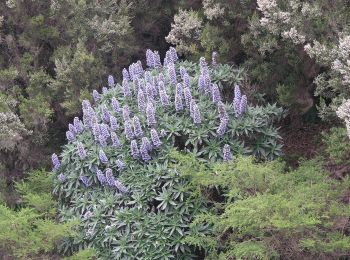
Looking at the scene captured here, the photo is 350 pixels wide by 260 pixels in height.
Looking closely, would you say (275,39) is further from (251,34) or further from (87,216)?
(87,216)

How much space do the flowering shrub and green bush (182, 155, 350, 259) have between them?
29 centimetres

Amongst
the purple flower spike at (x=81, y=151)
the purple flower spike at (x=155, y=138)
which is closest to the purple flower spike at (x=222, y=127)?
the purple flower spike at (x=155, y=138)

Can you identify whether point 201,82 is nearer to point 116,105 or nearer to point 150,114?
point 150,114

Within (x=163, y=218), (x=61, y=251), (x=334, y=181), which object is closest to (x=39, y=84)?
(x=61, y=251)

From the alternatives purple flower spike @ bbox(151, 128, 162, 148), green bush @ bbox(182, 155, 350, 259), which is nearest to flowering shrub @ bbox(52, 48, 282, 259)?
purple flower spike @ bbox(151, 128, 162, 148)

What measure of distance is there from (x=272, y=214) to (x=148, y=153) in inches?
74.6

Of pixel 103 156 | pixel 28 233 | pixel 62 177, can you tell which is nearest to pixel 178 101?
pixel 103 156

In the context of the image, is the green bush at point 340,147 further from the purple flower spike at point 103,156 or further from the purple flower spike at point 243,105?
the purple flower spike at point 103,156

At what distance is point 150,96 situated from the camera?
22.7ft

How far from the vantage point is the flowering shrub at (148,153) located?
5969mm

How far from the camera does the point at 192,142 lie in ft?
20.9

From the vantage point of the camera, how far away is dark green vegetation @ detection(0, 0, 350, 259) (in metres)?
5.38

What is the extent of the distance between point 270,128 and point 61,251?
290 cm

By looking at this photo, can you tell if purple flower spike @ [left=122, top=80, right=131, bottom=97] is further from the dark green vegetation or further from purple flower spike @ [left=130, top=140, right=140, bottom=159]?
purple flower spike @ [left=130, top=140, right=140, bottom=159]
